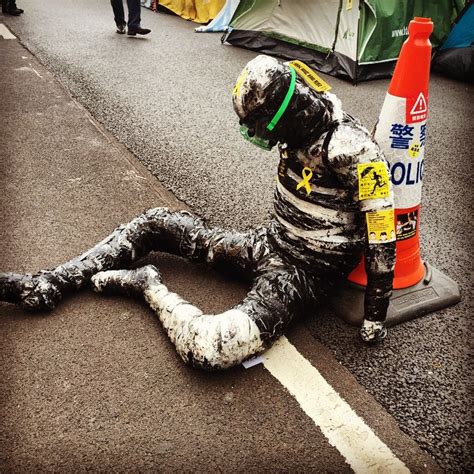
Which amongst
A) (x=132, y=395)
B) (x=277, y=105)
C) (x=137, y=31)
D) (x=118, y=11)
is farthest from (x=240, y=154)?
(x=118, y=11)

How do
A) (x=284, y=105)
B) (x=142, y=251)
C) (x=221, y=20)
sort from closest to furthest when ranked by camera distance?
(x=284, y=105) → (x=142, y=251) → (x=221, y=20)

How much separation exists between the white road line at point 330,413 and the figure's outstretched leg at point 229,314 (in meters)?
0.13

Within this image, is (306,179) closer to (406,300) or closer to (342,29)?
(406,300)

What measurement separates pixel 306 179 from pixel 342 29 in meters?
4.69

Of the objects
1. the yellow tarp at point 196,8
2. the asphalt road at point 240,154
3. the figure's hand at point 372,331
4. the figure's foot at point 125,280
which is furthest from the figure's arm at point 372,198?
the yellow tarp at point 196,8

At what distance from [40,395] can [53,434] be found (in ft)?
0.70

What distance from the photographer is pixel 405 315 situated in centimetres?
244

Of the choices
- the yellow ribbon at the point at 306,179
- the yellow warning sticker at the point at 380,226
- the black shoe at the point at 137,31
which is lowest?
the black shoe at the point at 137,31

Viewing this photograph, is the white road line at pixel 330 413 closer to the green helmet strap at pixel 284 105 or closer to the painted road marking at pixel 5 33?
the green helmet strap at pixel 284 105

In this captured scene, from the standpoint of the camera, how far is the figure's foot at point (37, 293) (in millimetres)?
2389

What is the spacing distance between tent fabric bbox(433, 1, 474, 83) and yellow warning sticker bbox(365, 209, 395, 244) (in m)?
5.10

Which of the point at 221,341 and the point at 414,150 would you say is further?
the point at 414,150

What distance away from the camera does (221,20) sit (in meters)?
8.76

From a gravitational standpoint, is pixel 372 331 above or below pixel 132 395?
above
